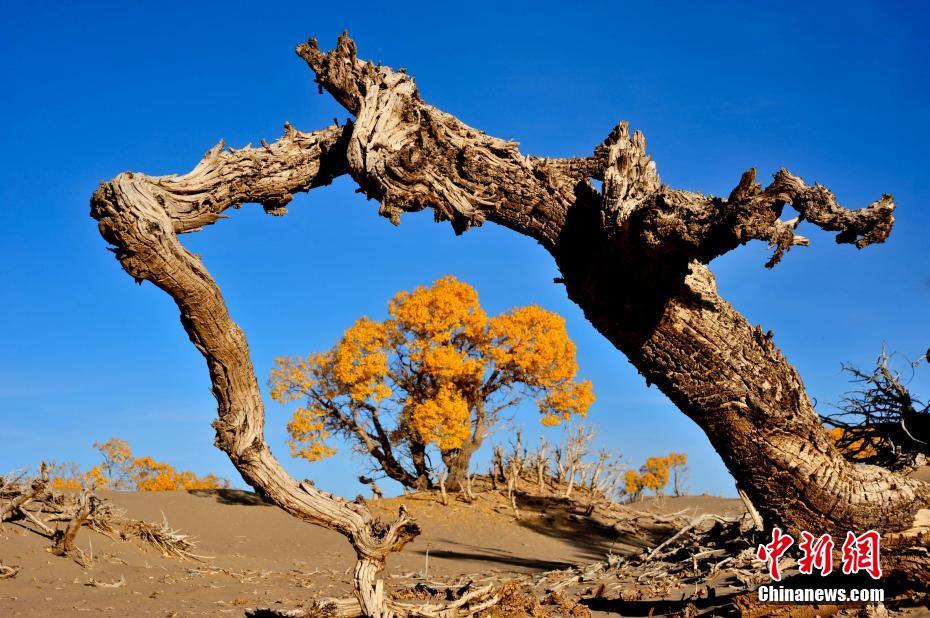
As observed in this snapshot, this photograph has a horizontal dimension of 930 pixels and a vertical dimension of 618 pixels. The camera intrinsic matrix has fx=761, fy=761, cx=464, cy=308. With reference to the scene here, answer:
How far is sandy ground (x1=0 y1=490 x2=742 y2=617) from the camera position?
9.41 meters

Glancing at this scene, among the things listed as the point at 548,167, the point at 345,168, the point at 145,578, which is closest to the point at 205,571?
the point at 145,578

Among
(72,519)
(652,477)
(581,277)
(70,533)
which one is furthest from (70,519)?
(652,477)

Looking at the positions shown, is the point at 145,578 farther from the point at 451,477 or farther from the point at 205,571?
the point at 451,477

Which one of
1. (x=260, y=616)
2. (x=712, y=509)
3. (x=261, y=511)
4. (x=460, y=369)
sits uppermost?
(x=460, y=369)

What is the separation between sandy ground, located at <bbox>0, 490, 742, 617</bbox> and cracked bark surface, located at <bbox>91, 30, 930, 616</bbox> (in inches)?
163

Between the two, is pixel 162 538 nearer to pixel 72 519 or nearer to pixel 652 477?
pixel 72 519

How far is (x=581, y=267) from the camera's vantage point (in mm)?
6691

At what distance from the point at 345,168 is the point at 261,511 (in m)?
18.0

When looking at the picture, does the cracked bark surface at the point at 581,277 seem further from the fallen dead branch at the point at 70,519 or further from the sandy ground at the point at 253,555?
the fallen dead branch at the point at 70,519

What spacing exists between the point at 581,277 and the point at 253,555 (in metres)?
12.6

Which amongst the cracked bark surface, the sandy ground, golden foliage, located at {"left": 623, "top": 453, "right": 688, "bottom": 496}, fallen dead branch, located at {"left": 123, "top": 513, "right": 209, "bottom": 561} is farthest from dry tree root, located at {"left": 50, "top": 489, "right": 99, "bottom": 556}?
golden foliage, located at {"left": 623, "top": 453, "right": 688, "bottom": 496}

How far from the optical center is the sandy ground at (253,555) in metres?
9.41

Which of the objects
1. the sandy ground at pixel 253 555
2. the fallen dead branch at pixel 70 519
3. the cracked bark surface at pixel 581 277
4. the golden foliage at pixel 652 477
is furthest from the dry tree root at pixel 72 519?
the golden foliage at pixel 652 477

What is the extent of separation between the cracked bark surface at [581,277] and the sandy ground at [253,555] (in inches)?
163
